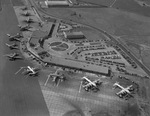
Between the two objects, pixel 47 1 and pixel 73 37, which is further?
pixel 47 1

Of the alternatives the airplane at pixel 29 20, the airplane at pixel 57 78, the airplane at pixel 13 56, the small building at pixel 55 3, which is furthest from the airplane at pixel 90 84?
the small building at pixel 55 3

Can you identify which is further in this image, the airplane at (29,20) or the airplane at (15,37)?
the airplane at (29,20)

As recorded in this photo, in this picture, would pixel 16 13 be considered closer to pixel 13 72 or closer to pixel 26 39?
pixel 26 39

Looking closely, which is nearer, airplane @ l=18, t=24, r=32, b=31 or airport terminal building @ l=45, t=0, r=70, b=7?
airplane @ l=18, t=24, r=32, b=31

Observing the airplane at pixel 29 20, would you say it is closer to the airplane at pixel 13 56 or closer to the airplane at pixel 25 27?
the airplane at pixel 25 27

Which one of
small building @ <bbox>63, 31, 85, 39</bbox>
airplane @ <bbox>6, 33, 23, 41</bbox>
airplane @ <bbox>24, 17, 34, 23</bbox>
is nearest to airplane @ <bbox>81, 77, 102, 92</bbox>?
small building @ <bbox>63, 31, 85, 39</bbox>

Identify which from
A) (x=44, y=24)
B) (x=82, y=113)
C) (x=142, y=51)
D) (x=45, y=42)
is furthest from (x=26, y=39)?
(x=142, y=51)

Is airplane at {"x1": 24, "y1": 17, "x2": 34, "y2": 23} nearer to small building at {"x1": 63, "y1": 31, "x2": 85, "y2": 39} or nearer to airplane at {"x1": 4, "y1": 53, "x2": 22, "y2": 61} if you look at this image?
small building at {"x1": 63, "y1": 31, "x2": 85, "y2": 39}

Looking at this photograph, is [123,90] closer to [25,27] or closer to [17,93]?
[17,93]
